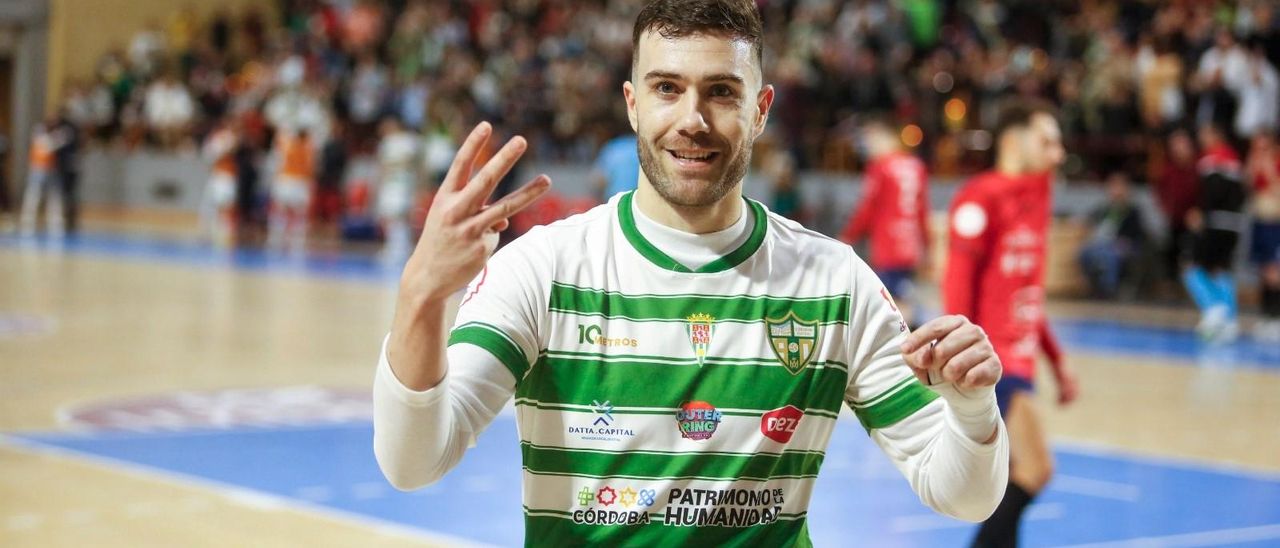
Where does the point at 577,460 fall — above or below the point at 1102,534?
above

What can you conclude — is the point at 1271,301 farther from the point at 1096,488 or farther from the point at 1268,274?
the point at 1096,488

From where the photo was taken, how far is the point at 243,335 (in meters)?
14.1

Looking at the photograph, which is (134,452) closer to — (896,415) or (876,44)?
(896,415)

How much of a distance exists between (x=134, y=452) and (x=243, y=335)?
17.9 ft

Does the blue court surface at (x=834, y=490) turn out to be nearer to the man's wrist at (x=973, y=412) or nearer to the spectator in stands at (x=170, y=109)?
the man's wrist at (x=973, y=412)

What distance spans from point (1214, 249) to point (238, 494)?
1249 centimetres

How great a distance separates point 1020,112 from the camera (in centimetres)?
652

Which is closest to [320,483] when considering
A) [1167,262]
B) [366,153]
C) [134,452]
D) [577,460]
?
[134,452]

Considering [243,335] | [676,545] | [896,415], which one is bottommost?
[243,335]

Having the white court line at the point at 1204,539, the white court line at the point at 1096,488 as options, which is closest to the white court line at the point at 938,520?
the white court line at the point at 1096,488

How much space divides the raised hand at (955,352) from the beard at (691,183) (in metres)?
0.49

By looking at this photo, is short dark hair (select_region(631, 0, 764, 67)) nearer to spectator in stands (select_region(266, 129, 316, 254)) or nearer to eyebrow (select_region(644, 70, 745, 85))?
eyebrow (select_region(644, 70, 745, 85))

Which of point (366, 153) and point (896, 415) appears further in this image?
point (366, 153)

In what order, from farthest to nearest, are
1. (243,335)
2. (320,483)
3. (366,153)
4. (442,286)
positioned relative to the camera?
1. (366,153)
2. (243,335)
3. (320,483)
4. (442,286)
